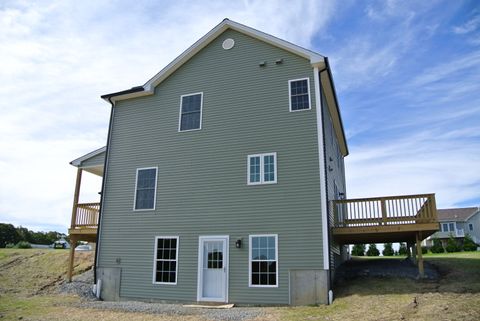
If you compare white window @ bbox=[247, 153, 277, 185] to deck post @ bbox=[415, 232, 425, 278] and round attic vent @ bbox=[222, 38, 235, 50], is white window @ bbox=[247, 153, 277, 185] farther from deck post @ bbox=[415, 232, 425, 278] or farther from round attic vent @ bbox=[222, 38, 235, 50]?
deck post @ bbox=[415, 232, 425, 278]

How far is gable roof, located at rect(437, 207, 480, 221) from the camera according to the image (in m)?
45.3

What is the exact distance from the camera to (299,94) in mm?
13992

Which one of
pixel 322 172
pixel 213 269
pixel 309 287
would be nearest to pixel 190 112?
pixel 322 172

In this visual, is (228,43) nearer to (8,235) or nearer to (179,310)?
(179,310)

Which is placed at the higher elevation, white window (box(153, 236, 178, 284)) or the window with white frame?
the window with white frame

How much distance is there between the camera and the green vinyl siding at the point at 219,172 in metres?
12.9

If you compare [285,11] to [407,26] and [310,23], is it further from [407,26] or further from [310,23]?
[407,26]

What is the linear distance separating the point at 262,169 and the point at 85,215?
857 cm

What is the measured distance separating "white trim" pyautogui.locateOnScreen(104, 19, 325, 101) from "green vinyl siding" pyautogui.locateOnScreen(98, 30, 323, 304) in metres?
0.23

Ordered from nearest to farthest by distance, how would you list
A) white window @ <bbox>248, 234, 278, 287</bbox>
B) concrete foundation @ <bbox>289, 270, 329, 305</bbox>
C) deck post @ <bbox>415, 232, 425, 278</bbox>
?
concrete foundation @ <bbox>289, 270, 329, 305</bbox> → white window @ <bbox>248, 234, 278, 287</bbox> → deck post @ <bbox>415, 232, 425, 278</bbox>

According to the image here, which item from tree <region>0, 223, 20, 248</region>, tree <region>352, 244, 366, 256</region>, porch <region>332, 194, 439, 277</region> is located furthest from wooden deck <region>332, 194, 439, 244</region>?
tree <region>0, 223, 20, 248</region>

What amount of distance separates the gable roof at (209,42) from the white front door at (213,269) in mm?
6872

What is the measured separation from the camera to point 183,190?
48.2 ft

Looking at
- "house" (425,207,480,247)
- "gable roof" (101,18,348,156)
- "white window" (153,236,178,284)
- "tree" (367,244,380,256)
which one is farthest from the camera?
"house" (425,207,480,247)
